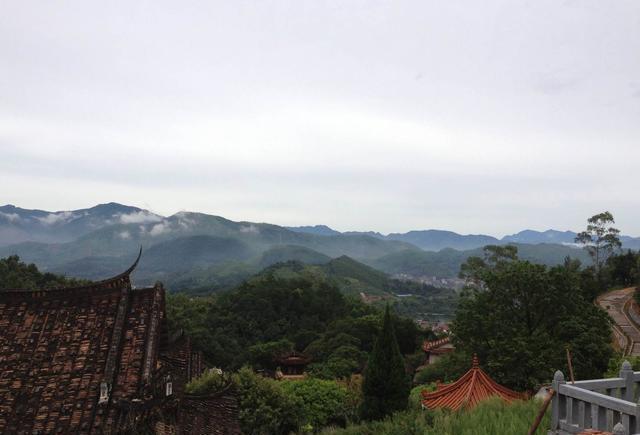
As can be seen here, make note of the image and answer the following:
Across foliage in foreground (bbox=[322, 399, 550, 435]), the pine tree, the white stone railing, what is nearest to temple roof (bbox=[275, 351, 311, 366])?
the pine tree

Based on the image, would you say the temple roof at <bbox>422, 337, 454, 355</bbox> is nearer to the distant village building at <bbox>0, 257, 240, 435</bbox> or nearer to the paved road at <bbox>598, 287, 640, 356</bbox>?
the paved road at <bbox>598, 287, 640, 356</bbox>

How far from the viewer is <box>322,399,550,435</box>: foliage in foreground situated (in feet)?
34.4

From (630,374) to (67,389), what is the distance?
31.8 feet

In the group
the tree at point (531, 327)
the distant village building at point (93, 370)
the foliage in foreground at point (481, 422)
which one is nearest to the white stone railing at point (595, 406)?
the foliage in foreground at point (481, 422)

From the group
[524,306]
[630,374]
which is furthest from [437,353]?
[630,374]

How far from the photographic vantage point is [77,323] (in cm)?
1027

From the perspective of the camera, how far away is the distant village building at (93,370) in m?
8.34

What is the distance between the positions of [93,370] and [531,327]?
18.9 m

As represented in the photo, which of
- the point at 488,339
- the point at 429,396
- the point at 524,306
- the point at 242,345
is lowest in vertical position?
the point at 242,345

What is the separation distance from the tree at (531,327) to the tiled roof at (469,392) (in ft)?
6.15

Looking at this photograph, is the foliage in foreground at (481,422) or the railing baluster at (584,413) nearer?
the railing baluster at (584,413)

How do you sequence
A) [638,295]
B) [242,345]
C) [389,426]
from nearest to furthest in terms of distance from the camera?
[389,426]
[638,295]
[242,345]

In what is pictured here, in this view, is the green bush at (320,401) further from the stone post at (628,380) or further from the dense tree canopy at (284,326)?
the stone post at (628,380)

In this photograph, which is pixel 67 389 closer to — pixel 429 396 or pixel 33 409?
pixel 33 409
